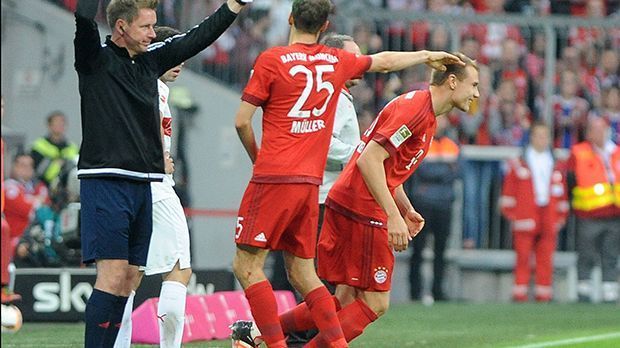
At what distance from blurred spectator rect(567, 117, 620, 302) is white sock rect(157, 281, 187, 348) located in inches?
423

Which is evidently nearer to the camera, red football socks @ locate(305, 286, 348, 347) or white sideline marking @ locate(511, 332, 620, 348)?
red football socks @ locate(305, 286, 348, 347)

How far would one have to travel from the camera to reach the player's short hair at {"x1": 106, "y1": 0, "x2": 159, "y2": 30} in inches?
327

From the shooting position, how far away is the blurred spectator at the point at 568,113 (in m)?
20.4

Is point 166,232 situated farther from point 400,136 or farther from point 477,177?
point 477,177

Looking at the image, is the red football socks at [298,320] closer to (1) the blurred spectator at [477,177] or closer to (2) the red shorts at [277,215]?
(2) the red shorts at [277,215]

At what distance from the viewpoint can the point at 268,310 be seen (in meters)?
8.99

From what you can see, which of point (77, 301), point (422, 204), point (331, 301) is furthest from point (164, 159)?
point (422, 204)

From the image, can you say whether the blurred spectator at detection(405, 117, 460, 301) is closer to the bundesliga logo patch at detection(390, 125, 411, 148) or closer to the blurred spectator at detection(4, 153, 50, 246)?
the blurred spectator at detection(4, 153, 50, 246)

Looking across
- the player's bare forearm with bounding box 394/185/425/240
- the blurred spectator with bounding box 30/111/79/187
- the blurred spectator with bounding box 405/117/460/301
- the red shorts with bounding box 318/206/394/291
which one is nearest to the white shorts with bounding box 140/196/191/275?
the red shorts with bounding box 318/206/394/291

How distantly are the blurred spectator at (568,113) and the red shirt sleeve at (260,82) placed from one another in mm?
12030

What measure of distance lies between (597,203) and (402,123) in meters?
10.7

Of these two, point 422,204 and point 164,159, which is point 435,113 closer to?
point 164,159

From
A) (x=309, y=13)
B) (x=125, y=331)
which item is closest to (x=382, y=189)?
(x=309, y=13)

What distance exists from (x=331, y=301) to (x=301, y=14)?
1706 millimetres
